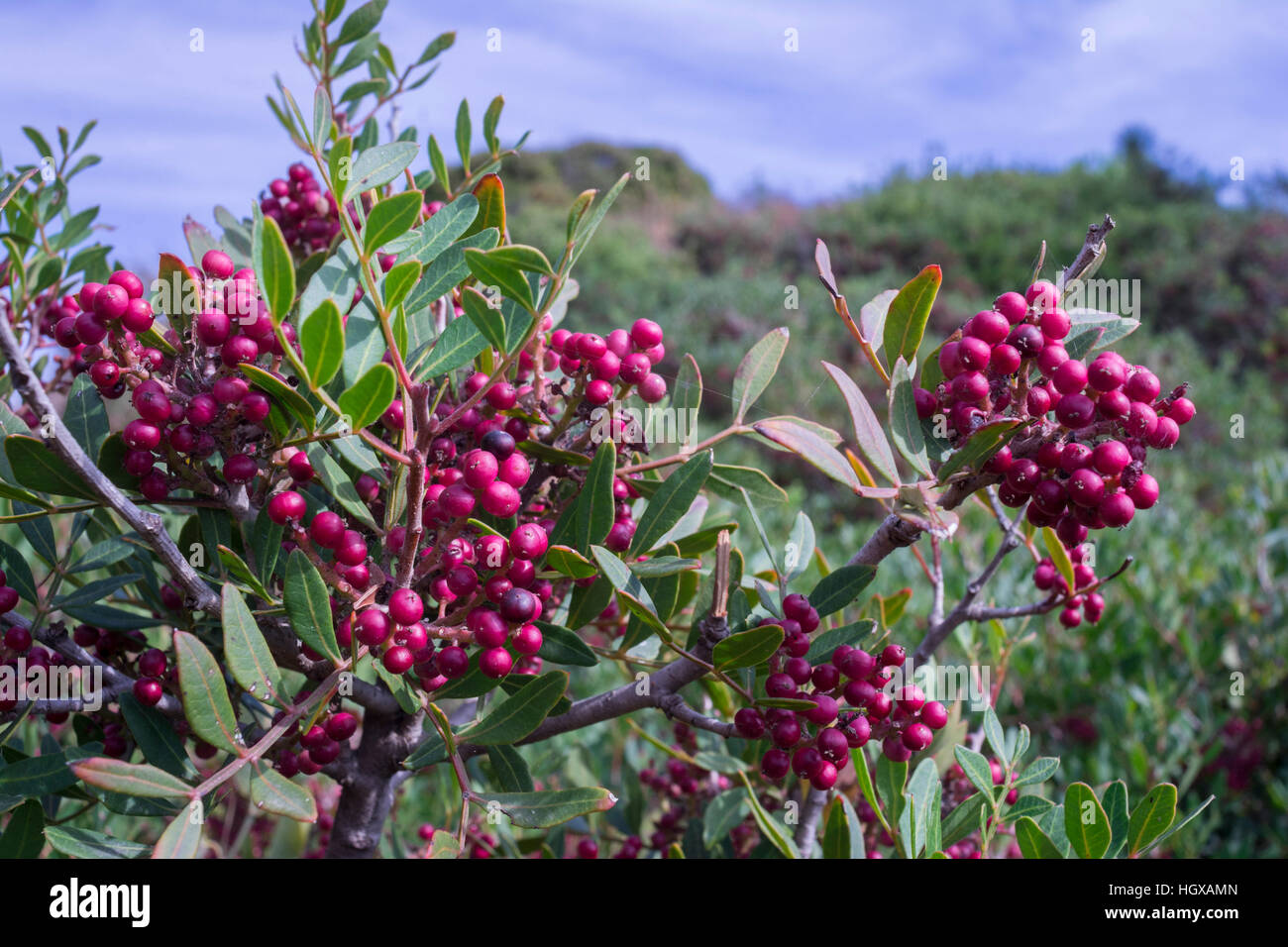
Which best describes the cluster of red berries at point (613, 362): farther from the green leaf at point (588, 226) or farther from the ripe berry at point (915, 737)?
the ripe berry at point (915, 737)

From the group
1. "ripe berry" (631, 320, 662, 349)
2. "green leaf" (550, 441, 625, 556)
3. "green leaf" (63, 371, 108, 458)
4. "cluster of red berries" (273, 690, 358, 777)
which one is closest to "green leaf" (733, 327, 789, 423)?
"ripe berry" (631, 320, 662, 349)

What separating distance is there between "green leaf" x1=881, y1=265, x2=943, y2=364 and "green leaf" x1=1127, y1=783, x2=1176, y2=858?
18.9 inches

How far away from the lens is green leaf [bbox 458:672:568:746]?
0.89 metres

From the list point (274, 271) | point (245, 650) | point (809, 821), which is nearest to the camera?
point (274, 271)

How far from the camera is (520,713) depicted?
91cm

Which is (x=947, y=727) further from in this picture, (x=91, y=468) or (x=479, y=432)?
(x=91, y=468)

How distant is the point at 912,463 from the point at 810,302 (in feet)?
32.7

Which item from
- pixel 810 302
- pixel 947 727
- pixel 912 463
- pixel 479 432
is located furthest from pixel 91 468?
pixel 810 302

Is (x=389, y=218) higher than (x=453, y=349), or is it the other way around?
(x=389, y=218)

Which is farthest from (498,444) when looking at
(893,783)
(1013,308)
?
(893,783)

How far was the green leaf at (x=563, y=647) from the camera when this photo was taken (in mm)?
959

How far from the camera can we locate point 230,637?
76cm

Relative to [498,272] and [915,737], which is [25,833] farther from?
[915,737]

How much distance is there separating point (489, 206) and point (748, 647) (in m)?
0.51
